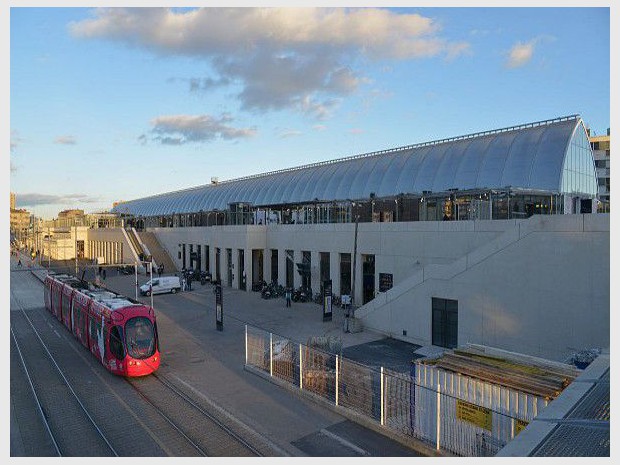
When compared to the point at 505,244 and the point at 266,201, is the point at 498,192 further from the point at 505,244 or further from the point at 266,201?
the point at 266,201

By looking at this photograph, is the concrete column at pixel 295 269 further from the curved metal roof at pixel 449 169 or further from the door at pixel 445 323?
the door at pixel 445 323

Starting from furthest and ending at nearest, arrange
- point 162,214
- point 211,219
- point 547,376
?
1. point 162,214
2. point 211,219
3. point 547,376

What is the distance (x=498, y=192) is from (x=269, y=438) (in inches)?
908

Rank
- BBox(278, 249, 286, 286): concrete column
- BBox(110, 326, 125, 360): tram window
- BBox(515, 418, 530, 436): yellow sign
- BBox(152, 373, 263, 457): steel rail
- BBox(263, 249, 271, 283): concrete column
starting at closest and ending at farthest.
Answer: BBox(515, 418, 530, 436): yellow sign, BBox(152, 373, 263, 457): steel rail, BBox(110, 326, 125, 360): tram window, BBox(278, 249, 286, 286): concrete column, BBox(263, 249, 271, 283): concrete column

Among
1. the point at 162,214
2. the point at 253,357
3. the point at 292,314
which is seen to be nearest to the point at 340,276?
the point at 292,314

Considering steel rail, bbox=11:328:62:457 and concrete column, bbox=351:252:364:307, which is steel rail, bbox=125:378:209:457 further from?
concrete column, bbox=351:252:364:307

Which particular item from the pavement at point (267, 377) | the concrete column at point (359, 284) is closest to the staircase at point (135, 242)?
the pavement at point (267, 377)

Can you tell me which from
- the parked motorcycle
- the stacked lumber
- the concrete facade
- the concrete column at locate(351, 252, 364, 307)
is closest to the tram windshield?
the stacked lumber

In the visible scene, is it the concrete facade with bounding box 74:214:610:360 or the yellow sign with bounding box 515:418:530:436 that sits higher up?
the concrete facade with bounding box 74:214:610:360

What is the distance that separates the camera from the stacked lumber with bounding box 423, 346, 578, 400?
1167 centimetres

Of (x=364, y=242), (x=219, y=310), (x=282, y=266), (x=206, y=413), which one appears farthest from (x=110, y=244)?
(x=206, y=413)

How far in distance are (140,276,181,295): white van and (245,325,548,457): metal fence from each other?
27.8 m

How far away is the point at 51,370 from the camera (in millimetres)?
20578

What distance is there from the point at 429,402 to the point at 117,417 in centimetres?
1011
